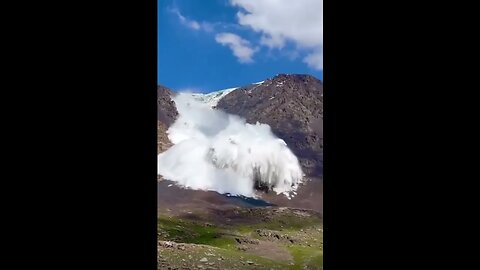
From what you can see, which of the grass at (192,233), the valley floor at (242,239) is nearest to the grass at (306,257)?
the valley floor at (242,239)

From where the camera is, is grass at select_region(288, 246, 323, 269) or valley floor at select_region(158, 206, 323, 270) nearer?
valley floor at select_region(158, 206, 323, 270)

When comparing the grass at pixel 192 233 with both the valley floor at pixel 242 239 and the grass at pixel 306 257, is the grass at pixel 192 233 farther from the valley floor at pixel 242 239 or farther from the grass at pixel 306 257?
the grass at pixel 306 257

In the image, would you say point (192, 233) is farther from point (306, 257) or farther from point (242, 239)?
point (306, 257)

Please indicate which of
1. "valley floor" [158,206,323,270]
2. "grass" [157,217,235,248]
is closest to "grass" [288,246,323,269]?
"valley floor" [158,206,323,270]

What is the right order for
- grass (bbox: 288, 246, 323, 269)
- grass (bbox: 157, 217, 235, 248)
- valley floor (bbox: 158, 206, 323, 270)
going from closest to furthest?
valley floor (bbox: 158, 206, 323, 270), grass (bbox: 288, 246, 323, 269), grass (bbox: 157, 217, 235, 248)

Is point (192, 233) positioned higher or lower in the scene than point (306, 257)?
higher

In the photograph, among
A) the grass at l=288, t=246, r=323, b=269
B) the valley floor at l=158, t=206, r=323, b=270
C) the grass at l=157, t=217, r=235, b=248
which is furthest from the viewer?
the grass at l=157, t=217, r=235, b=248

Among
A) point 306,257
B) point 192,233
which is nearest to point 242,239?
point 192,233

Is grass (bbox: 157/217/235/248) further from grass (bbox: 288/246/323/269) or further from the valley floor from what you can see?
grass (bbox: 288/246/323/269)
